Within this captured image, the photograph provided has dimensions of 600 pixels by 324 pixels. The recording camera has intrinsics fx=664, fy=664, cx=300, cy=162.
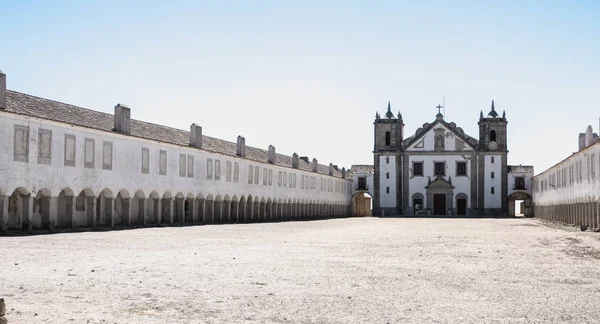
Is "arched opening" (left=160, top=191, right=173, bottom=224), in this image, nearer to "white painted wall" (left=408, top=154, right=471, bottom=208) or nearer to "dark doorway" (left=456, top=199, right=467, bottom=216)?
"white painted wall" (left=408, top=154, right=471, bottom=208)

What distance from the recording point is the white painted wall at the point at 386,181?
70.4 meters

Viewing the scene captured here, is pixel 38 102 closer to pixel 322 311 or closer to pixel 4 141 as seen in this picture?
pixel 4 141

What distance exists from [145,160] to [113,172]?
3240 mm

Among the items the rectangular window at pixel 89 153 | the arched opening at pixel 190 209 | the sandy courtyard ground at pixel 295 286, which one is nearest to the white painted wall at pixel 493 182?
the arched opening at pixel 190 209

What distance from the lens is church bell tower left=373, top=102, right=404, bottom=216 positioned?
2761 inches

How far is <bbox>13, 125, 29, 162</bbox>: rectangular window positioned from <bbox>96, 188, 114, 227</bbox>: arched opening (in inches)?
237

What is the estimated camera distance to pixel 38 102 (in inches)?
1195

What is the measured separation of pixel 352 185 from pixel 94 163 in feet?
175

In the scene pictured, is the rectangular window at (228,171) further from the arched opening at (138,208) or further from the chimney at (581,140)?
the chimney at (581,140)

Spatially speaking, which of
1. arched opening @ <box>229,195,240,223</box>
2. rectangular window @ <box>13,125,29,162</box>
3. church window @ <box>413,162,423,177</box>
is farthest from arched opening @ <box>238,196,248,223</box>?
church window @ <box>413,162,423,177</box>

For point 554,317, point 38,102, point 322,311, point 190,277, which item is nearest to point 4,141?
point 38,102

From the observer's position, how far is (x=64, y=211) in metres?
30.5

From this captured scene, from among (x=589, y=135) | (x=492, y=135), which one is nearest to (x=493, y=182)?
(x=492, y=135)

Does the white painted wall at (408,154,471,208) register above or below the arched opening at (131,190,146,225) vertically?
above
